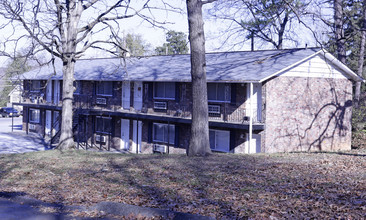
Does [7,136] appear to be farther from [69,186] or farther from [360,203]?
[360,203]

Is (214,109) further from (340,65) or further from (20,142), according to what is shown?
(20,142)

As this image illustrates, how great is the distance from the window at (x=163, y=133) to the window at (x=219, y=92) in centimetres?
396

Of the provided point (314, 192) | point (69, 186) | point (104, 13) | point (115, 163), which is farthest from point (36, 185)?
point (104, 13)

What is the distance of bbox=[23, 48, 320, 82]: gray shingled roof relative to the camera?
67.2 ft

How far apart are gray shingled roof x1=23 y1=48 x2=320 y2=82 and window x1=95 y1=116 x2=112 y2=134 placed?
10.6 ft

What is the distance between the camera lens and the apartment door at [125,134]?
1108 inches

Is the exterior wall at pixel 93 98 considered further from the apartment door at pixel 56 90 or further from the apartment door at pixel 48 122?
the apartment door at pixel 48 122

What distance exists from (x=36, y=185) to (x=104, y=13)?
1078 cm

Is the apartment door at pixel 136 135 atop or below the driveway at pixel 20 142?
atop

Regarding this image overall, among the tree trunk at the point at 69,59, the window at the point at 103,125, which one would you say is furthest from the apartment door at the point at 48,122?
the tree trunk at the point at 69,59

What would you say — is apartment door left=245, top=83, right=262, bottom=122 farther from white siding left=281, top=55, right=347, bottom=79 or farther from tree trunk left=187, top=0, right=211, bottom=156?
tree trunk left=187, top=0, right=211, bottom=156

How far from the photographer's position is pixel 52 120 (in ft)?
112

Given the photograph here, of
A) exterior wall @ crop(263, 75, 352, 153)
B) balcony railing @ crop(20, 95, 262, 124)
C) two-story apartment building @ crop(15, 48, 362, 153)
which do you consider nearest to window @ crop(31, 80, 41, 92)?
balcony railing @ crop(20, 95, 262, 124)

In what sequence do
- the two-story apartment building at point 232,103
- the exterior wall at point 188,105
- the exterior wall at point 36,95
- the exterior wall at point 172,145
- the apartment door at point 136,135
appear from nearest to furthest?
the two-story apartment building at point 232,103 → the exterior wall at point 188,105 → the exterior wall at point 172,145 → the apartment door at point 136,135 → the exterior wall at point 36,95
